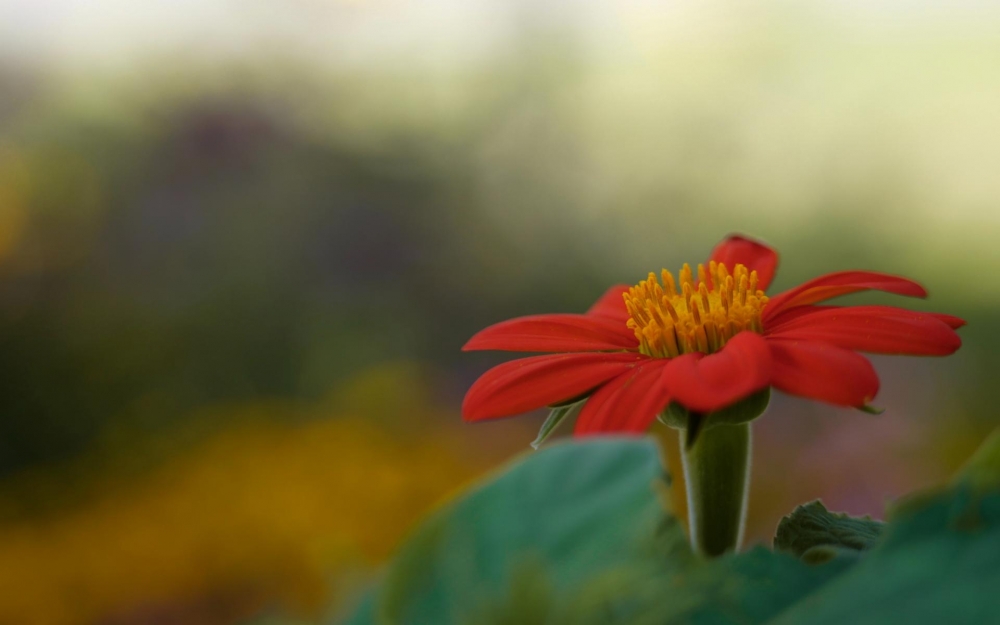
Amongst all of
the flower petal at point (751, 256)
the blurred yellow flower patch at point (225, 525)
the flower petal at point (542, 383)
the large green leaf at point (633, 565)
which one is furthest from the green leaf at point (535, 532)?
the blurred yellow flower patch at point (225, 525)

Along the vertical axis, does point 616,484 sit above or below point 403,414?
below

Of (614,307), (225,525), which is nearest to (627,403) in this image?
(614,307)

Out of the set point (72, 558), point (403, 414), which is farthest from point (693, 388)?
point (403, 414)

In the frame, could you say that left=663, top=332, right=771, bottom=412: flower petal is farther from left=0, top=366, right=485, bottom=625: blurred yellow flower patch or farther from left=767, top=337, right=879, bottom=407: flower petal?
left=0, top=366, right=485, bottom=625: blurred yellow flower patch

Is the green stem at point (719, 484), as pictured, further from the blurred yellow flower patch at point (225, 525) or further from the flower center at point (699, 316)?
the blurred yellow flower patch at point (225, 525)

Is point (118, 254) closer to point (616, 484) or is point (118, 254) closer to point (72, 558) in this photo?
point (72, 558)

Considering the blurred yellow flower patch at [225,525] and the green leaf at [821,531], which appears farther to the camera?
the blurred yellow flower patch at [225,525]

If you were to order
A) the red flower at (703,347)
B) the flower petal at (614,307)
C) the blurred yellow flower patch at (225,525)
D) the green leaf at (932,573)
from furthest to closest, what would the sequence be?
the blurred yellow flower patch at (225,525), the flower petal at (614,307), the red flower at (703,347), the green leaf at (932,573)

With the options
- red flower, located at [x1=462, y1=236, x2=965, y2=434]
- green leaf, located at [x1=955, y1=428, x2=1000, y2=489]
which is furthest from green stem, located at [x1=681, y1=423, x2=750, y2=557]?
green leaf, located at [x1=955, y1=428, x2=1000, y2=489]
